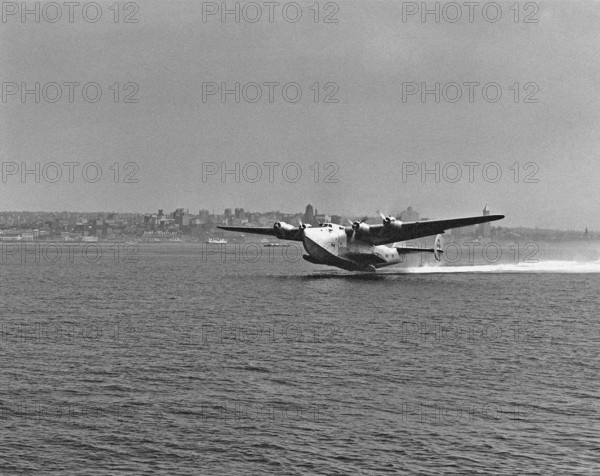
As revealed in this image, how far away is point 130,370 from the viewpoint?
3466 centimetres

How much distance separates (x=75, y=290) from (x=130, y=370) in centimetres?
5151

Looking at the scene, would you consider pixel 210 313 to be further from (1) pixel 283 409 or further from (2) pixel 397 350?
(1) pixel 283 409

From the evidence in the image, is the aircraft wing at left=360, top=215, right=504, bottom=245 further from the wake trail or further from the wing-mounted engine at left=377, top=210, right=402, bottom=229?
the wake trail

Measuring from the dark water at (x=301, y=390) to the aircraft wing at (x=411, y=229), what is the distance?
57.7 feet

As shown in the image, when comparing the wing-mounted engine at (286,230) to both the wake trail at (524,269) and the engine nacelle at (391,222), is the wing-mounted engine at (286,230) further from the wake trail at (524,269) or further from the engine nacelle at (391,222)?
the wake trail at (524,269)

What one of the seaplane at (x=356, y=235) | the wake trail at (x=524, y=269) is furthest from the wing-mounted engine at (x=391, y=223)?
the wake trail at (x=524, y=269)

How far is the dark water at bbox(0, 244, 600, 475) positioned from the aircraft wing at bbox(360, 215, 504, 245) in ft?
57.7

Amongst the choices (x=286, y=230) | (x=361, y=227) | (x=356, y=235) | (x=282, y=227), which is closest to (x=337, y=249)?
(x=356, y=235)

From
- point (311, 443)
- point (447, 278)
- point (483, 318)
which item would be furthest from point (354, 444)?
point (447, 278)

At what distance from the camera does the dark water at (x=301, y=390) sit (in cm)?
2283

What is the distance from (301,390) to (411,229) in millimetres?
50910

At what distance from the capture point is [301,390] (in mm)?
30812

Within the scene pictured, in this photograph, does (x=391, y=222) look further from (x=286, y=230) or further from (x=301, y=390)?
(x=301, y=390)

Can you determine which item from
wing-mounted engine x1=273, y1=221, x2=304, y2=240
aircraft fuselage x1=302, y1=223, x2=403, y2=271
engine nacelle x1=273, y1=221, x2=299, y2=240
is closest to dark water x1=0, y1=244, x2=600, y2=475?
aircraft fuselage x1=302, y1=223, x2=403, y2=271
